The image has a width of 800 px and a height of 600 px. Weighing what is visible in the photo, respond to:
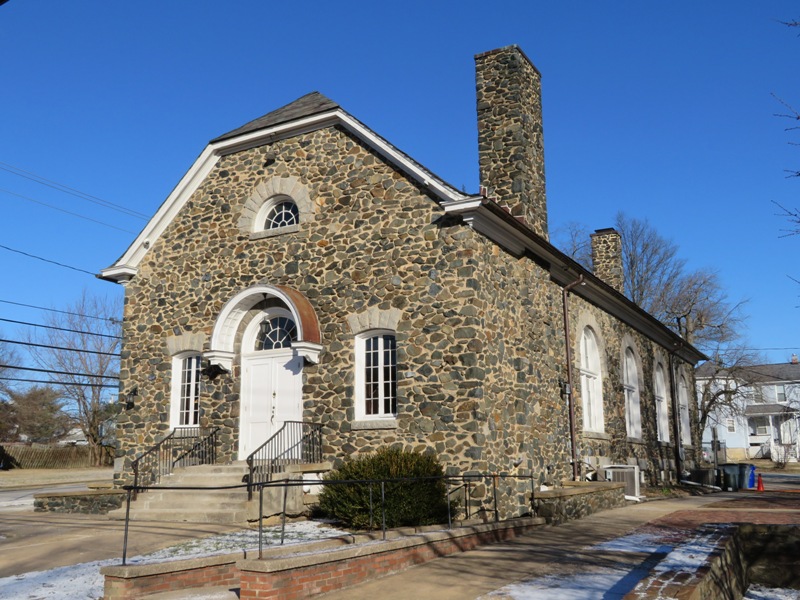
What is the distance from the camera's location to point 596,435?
18203mm

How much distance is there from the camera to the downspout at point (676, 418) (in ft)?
82.6

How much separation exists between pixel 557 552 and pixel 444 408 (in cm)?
343

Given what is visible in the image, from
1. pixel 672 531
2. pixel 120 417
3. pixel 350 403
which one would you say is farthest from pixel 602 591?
pixel 120 417

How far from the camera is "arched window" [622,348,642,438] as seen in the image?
2153 cm

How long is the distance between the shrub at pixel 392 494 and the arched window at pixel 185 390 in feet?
15.6

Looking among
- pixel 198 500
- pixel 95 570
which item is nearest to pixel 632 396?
pixel 198 500

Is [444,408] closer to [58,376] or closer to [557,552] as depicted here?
[557,552]

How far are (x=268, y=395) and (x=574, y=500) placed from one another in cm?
617

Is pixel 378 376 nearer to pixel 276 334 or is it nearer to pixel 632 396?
pixel 276 334

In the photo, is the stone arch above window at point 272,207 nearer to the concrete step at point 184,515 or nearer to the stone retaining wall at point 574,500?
the concrete step at point 184,515

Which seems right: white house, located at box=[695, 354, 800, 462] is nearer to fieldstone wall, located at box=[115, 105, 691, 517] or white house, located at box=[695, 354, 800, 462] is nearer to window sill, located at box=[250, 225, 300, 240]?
fieldstone wall, located at box=[115, 105, 691, 517]

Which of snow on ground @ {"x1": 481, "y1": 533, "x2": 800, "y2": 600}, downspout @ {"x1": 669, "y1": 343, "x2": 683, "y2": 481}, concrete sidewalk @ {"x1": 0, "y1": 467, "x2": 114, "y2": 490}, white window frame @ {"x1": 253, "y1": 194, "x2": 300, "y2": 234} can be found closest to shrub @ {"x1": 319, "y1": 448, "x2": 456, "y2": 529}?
snow on ground @ {"x1": 481, "y1": 533, "x2": 800, "y2": 600}

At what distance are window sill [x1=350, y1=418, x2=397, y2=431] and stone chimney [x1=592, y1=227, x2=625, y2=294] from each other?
1471 centimetres

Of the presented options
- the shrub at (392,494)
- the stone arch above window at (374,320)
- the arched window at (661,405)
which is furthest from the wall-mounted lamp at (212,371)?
the arched window at (661,405)
